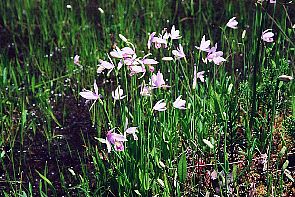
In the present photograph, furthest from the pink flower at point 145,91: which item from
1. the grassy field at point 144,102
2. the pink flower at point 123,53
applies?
the pink flower at point 123,53

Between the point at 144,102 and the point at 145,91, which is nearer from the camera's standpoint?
the point at 145,91

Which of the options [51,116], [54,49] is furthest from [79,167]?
[54,49]

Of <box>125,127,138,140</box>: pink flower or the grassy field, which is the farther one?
the grassy field

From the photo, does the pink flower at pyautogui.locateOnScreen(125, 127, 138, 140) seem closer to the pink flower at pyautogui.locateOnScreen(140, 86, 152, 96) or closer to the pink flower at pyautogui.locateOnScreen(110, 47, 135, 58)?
the pink flower at pyautogui.locateOnScreen(140, 86, 152, 96)

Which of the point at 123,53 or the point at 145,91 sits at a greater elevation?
the point at 123,53

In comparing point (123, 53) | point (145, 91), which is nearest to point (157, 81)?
point (145, 91)

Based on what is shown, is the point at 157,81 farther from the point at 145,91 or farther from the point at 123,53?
the point at 123,53

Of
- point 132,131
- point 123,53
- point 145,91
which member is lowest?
point 132,131

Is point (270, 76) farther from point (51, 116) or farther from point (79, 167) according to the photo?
point (51, 116)

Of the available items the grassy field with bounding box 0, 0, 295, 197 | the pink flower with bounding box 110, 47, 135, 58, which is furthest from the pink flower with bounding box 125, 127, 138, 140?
the pink flower with bounding box 110, 47, 135, 58
